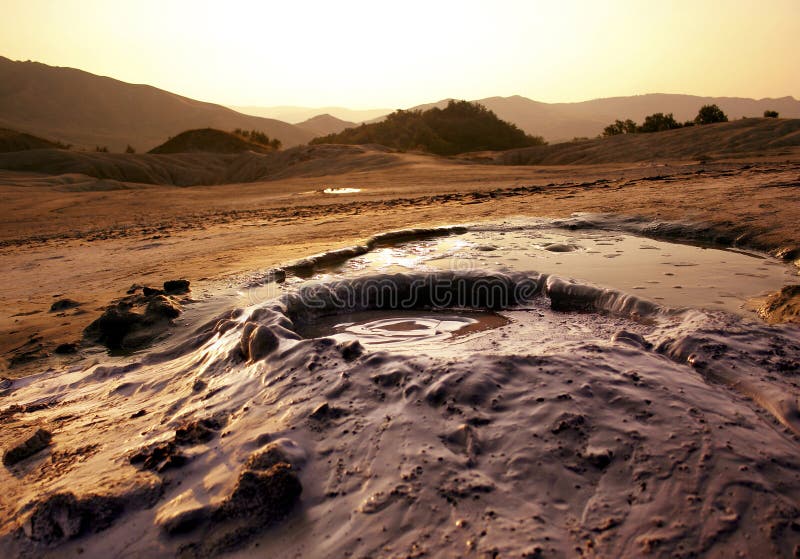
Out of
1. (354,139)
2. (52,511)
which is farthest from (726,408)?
(354,139)

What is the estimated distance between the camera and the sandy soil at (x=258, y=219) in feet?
14.3

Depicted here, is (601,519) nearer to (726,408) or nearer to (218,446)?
(726,408)

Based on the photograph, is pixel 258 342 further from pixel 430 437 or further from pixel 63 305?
pixel 63 305

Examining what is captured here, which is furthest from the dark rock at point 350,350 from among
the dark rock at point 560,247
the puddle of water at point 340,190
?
the puddle of water at point 340,190

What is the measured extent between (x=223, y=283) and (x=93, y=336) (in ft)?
3.51

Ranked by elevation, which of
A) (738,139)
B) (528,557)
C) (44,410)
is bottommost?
(44,410)

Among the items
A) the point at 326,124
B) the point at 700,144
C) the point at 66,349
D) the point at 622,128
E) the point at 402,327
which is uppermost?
the point at 326,124

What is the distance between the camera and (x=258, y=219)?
27.9 ft

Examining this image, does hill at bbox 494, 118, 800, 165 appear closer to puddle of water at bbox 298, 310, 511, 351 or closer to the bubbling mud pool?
puddle of water at bbox 298, 310, 511, 351

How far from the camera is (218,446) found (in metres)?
1.91

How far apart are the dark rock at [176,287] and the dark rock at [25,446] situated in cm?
195

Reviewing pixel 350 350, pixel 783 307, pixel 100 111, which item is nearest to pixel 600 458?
pixel 350 350

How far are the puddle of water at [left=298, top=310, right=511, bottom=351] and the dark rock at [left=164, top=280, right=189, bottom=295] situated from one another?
4.21ft

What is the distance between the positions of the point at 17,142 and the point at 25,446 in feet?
102
